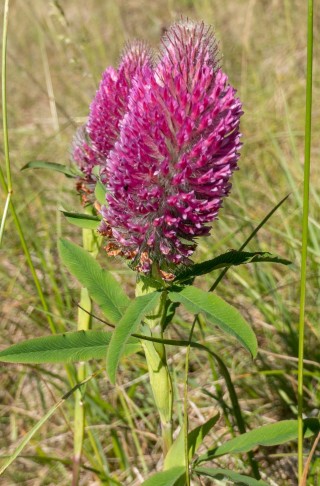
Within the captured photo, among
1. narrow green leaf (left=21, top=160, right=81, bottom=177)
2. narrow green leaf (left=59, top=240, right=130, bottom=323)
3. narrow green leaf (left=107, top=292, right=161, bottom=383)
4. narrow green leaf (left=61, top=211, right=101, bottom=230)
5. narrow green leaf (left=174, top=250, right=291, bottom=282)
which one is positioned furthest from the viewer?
narrow green leaf (left=21, top=160, right=81, bottom=177)

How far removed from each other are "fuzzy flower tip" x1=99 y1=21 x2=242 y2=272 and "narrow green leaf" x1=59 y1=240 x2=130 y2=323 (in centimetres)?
19

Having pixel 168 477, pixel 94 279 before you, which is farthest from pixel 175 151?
pixel 168 477

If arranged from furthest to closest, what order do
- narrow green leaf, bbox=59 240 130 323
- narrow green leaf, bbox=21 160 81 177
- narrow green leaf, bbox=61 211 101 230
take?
narrow green leaf, bbox=21 160 81 177
narrow green leaf, bbox=61 211 101 230
narrow green leaf, bbox=59 240 130 323

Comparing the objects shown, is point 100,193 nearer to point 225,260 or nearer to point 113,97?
point 113,97

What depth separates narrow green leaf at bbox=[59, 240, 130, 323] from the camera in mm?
1512

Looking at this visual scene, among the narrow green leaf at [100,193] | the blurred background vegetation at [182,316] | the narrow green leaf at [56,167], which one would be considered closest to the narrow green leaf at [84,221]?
the narrow green leaf at [100,193]

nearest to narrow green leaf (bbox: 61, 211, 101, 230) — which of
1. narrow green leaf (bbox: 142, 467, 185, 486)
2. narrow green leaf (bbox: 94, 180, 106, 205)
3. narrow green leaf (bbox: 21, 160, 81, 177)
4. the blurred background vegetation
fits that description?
narrow green leaf (bbox: 94, 180, 106, 205)

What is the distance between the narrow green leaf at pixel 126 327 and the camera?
3.93 ft

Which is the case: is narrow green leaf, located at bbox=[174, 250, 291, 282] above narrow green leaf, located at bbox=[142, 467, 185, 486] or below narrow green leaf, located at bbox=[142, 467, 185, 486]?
above

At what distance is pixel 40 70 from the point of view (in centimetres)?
582

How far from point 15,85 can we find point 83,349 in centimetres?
468

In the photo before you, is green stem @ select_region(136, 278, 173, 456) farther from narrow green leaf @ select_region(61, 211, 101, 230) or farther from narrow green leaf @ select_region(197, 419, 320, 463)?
narrow green leaf @ select_region(61, 211, 101, 230)

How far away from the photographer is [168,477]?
4.65ft

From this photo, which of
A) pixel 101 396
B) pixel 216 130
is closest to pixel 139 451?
pixel 101 396
